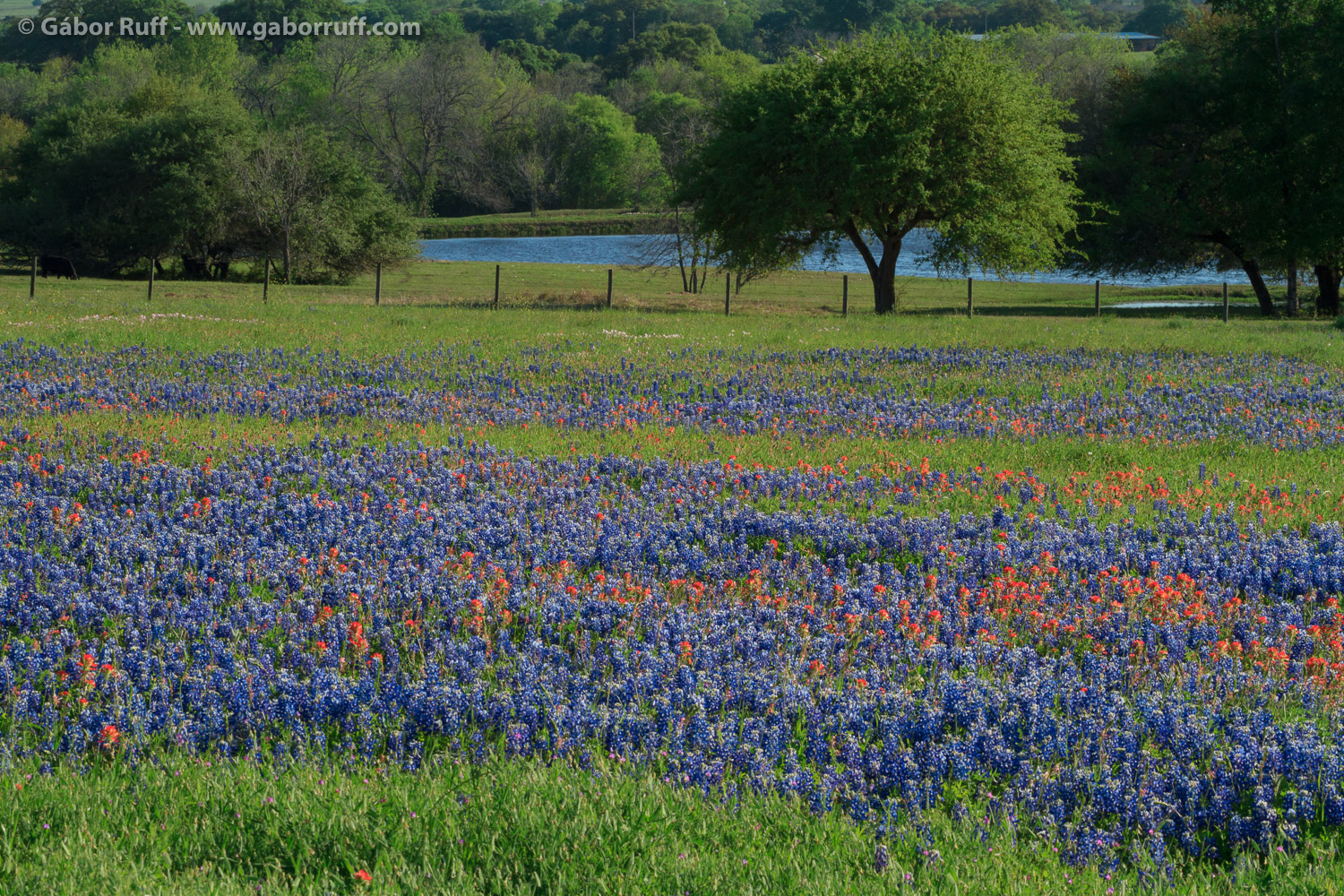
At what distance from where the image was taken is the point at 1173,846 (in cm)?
432

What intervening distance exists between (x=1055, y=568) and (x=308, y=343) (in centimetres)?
1565

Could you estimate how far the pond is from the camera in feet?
222

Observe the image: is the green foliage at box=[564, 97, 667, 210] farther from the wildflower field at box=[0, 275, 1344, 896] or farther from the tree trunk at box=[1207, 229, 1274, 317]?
the wildflower field at box=[0, 275, 1344, 896]

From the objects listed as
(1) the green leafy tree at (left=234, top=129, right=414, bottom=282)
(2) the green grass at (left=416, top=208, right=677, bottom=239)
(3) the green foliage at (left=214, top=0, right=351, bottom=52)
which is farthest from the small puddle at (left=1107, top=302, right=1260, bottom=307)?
(3) the green foliage at (left=214, top=0, right=351, bottom=52)

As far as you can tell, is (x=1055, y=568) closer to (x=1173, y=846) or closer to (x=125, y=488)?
(x=1173, y=846)

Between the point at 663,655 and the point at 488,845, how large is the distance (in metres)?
1.98

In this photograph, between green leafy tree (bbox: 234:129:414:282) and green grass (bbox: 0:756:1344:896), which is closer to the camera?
green grass (bbox: 0:756:1344:896)

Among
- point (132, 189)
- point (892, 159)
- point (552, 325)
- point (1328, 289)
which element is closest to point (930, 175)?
point (892, 159)

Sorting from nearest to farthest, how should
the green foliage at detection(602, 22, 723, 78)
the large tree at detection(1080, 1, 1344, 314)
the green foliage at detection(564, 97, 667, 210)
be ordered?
the large tree at detection(1080, 1, 1344, 314) < the green foliage at detection(564, 97, 667, 210) < the green foliage at detection(602, 22, 723, 78)

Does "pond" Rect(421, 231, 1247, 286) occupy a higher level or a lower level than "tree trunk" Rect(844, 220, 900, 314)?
higher

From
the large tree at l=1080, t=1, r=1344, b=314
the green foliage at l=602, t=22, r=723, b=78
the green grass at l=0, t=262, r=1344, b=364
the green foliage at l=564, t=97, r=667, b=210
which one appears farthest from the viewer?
the green foliage at l=602, t=22, r=723, b=78

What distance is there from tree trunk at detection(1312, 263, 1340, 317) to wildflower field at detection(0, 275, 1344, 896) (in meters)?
34.1

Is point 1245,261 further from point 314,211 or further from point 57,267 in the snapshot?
point 57,267

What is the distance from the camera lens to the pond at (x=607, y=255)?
6762 cm
